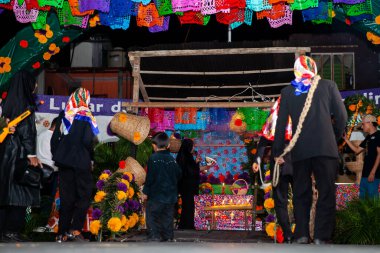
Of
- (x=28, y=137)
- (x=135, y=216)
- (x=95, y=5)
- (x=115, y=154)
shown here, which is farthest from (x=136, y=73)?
(x=28, y=137)

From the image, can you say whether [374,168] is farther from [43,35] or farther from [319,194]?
[43,35]

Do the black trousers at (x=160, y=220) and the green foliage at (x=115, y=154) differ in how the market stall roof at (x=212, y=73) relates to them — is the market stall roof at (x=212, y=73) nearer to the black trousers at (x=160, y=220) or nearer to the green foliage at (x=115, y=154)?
the green foliage at (x=115, y=154)

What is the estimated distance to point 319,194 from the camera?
18.9ft

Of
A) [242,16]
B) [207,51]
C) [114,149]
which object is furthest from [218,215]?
[242,16]

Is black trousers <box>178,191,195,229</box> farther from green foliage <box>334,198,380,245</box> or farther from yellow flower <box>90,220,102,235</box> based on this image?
green foliage <box>334,198,380,245</box>

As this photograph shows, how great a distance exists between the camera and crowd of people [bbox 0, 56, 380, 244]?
18.9 feet

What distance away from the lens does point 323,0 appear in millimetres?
9266

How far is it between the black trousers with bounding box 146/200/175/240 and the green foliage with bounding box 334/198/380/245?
1918mm

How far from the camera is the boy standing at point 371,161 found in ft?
30.5

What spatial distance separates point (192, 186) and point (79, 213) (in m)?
3.93

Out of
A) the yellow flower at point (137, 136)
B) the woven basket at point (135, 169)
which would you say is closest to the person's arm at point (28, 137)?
the woven basket at point (135, 169)

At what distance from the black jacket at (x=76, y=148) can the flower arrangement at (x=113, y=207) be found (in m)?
0.96

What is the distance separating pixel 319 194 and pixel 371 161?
154 inches

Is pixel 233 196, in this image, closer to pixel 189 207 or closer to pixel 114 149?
pixel 189 207
